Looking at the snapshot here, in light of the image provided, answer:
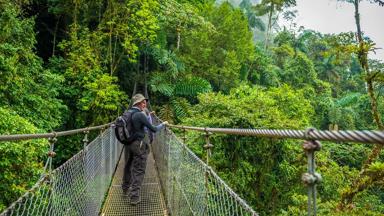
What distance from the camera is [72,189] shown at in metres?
2.42

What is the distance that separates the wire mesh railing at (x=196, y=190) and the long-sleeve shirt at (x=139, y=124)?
25 centimetres

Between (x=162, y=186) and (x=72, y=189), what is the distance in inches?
85.0

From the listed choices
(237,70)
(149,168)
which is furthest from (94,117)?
(237,70)

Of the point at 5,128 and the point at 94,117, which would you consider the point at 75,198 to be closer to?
the point at 5,128

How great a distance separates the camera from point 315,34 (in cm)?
2945

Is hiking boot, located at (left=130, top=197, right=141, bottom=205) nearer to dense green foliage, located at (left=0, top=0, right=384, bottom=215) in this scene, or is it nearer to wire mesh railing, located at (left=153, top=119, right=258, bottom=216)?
wire mesh railing, located at (left=153, top=119, right=258, bottom=216)

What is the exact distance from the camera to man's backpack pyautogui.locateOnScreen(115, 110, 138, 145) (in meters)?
3.60

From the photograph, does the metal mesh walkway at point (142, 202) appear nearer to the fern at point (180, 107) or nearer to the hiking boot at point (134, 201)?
the hiking boot at point (134, 201)

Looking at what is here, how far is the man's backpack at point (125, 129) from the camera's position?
11.8 feet

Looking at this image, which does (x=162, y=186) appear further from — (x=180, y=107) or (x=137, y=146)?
(x=180, y=107)

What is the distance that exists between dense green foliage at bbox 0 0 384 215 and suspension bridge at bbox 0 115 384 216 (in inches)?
62.2

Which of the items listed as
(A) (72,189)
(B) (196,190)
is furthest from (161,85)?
(B) (196,190)

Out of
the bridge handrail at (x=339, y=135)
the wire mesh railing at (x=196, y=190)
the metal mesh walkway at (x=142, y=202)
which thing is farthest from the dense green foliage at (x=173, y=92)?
the bridge handrail at (x=339, y=135)

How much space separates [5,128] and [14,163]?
0.45 m
